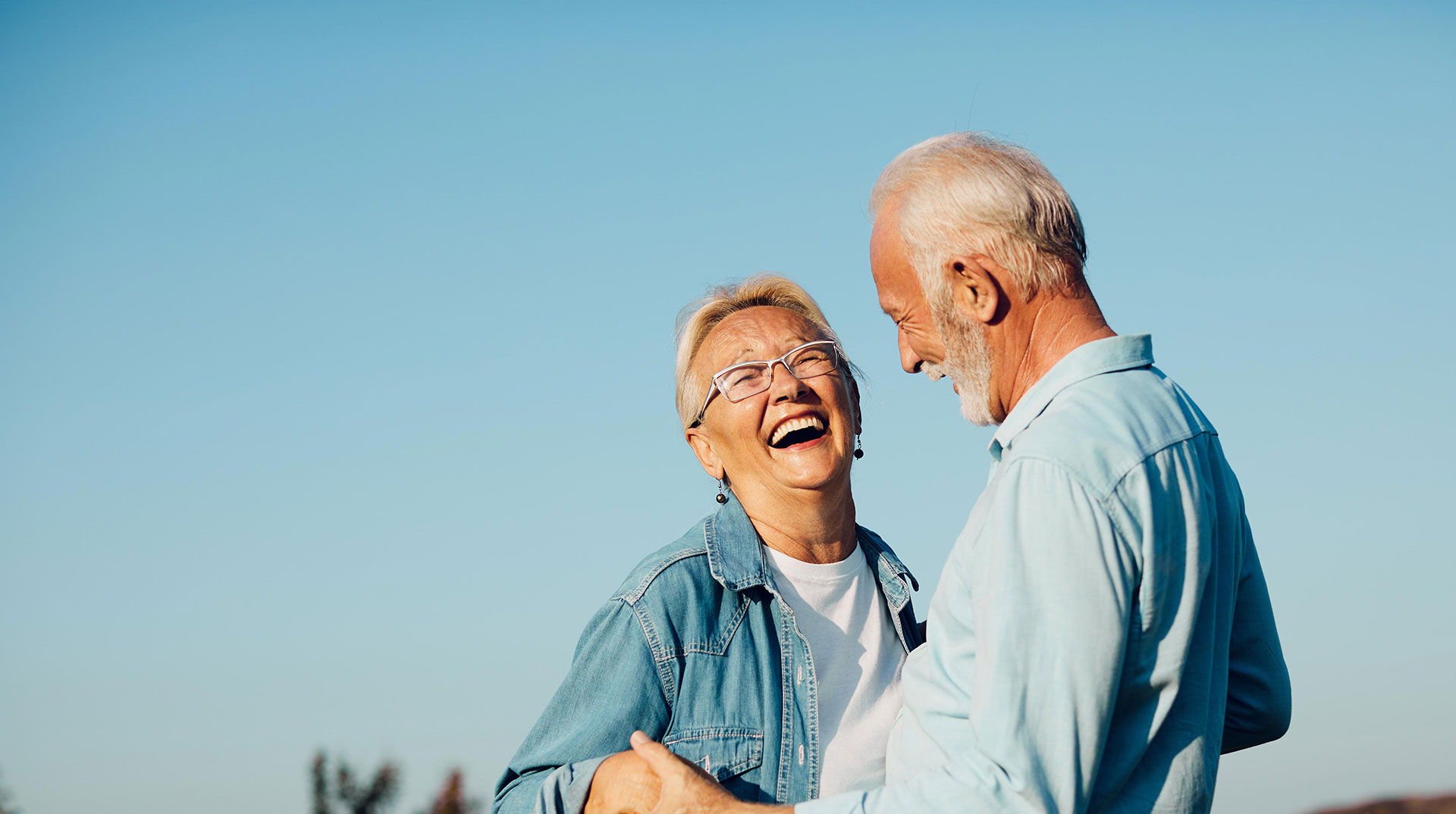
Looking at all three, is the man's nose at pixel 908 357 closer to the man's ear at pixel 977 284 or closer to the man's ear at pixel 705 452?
the man's ear at pixel 977 284

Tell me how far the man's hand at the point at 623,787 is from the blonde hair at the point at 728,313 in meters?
1.66

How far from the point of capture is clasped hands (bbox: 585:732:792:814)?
8.53ft

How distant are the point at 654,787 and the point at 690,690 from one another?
622 millimetres

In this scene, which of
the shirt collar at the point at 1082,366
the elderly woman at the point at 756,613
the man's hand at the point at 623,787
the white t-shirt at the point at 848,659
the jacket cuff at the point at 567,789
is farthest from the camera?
the white t-shirt at the point at 848,659

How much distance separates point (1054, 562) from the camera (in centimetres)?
209

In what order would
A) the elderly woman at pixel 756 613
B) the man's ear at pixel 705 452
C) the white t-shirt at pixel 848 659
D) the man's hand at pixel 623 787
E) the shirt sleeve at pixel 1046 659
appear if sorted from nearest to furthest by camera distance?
the shirt sleeve at pixel 1046 659 → the man's hand at pixel 623 787 → the elderly woman at pixel 756 613 → the white t-shirt at pixel 848 659 → the man's ear at pixel 705 452

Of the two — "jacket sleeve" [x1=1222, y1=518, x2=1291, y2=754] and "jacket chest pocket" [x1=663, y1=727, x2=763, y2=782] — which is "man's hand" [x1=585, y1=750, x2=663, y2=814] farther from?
"jacket sleeve" [x1=1222, y1=518, x2=1291, y2=754]

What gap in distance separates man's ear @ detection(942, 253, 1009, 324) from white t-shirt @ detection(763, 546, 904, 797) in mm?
1630

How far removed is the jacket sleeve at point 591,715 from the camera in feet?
10.9

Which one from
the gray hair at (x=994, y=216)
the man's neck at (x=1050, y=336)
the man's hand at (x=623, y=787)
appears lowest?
the man's hand at (x=623, y=787)

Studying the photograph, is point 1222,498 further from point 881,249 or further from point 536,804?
point 536,804

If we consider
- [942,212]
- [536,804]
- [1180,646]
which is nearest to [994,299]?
[942,212]

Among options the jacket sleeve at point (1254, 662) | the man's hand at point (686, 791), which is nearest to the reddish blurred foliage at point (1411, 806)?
the jacket sleeve at point (1254, 662)

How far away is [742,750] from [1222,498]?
1777mm
